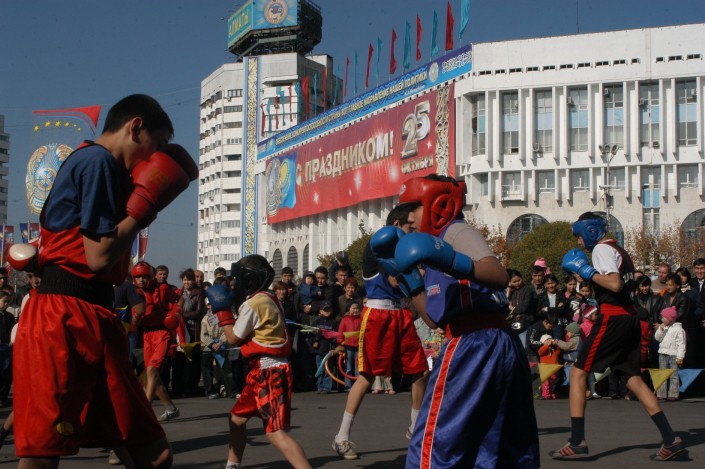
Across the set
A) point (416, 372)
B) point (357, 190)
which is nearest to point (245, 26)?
point (357, 190)

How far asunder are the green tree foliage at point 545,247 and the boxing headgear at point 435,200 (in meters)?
53.3

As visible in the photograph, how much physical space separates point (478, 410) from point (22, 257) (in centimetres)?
307

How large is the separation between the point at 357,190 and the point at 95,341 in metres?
75.6

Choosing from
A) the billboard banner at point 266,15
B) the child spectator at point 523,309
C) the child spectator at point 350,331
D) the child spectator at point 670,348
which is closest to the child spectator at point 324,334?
the child spectator at point 350,331

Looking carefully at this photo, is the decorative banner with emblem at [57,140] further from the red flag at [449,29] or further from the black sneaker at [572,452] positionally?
the red flag at [449,29]

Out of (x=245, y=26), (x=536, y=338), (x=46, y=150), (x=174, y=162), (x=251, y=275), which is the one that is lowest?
(x=536, y=338)

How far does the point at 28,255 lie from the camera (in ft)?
19.0

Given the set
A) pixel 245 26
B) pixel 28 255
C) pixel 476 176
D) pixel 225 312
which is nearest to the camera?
pixel 28 255

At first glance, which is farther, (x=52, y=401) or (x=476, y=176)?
(x=476, y=176)

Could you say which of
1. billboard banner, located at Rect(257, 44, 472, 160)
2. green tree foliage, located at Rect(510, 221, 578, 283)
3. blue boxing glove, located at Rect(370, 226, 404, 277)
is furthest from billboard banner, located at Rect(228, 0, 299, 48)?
blue boxing glove, located at Rect(370, 226, 404, 277)

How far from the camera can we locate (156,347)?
978cm

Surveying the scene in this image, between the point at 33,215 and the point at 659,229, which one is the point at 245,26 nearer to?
the point at 659,229

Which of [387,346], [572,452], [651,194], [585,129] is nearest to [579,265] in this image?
[572,452]

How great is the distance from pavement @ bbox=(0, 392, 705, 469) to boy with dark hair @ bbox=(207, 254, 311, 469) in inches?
53.5
